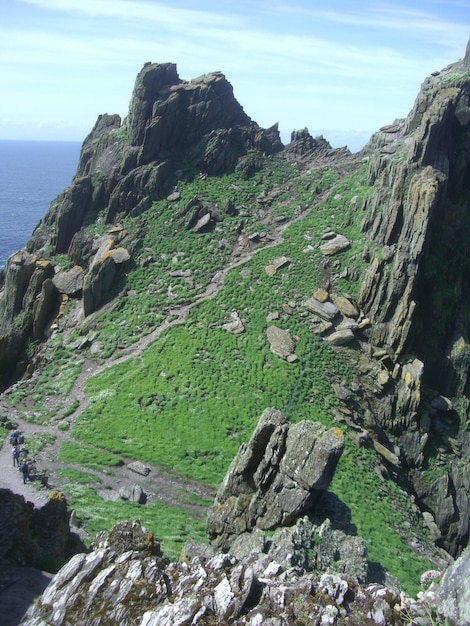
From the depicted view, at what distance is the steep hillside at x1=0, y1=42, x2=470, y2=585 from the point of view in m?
43.3

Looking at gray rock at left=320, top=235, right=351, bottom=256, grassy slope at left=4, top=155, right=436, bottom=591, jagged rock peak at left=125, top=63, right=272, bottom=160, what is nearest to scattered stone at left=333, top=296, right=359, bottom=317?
grassy slope at left=4, top=155, right=436, bottom=591

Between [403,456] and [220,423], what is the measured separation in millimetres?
17401

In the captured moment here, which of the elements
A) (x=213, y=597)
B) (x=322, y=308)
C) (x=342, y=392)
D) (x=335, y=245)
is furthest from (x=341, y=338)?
(x=213, y=597)

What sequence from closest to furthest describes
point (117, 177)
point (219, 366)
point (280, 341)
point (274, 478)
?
point (274, 478), point (219, 366), point (280, 341), point (117, 177)

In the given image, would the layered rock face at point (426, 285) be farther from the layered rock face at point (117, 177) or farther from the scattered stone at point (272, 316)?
the layered rock face at point (117, 177)

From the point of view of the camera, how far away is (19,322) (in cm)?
5888

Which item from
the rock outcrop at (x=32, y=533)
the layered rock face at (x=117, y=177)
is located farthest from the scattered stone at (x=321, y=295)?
the rock outcrop at (x=32, y=533)

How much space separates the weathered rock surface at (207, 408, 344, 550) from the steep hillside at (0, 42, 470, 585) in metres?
4.34

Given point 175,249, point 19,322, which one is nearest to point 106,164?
point 175,249

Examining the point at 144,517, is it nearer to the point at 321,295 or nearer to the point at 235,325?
the point at 235,325

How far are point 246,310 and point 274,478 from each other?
1137 inches

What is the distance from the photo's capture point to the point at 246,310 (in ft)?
184

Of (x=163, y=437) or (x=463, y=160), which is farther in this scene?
(x=463, y=160)

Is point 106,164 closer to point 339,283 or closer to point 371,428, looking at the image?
point 339,283
